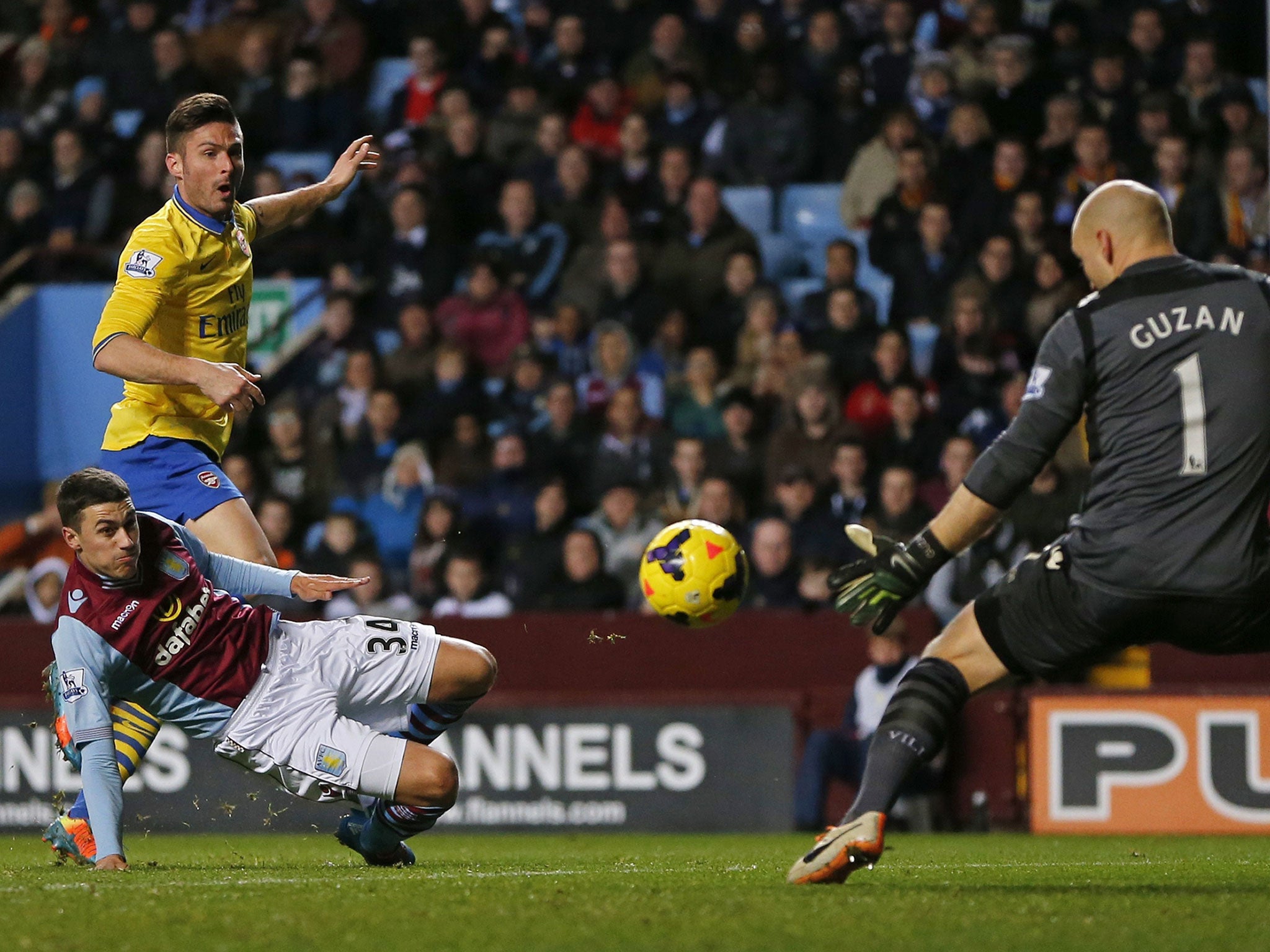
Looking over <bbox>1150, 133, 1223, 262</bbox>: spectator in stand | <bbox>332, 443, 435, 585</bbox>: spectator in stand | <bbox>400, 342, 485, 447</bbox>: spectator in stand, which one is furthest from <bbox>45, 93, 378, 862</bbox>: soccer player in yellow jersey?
<bbox>1150, 133, 1223, 262</bbox>: spectator in stand

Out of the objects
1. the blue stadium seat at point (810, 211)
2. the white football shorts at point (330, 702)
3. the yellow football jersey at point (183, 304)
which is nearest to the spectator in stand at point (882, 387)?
the blue stadium seat at point (810, 211)

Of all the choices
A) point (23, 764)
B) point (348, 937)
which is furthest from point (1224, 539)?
point (23, 764)

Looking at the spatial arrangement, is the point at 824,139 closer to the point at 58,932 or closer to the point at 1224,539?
the point at 1224,539

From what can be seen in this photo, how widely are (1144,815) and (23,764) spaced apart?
20.5ft

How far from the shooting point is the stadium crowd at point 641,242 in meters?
12.0

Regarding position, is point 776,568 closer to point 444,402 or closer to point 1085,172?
point 444,402

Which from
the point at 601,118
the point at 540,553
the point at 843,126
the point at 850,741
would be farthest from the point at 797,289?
the point at 850,741

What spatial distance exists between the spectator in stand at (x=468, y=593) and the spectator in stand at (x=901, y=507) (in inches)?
92.8

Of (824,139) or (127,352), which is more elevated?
(824,139)

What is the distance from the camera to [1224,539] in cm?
517

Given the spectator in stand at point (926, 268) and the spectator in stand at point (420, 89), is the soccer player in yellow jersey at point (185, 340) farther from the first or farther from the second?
the spectator in stand at point (420, 89)

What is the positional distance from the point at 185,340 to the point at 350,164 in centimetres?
123

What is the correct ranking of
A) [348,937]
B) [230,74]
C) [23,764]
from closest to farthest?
[348,937], [23,764], [230,74]

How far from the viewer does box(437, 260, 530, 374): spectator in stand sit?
13578 mm
